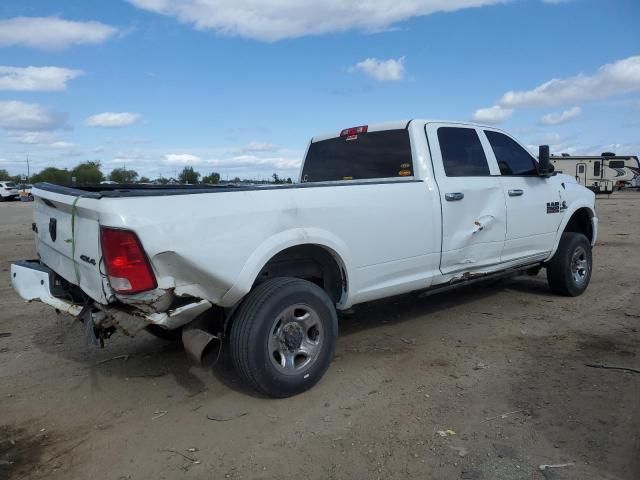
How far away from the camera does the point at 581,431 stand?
3.31 meters

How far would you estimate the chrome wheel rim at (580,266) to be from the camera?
6.68 m

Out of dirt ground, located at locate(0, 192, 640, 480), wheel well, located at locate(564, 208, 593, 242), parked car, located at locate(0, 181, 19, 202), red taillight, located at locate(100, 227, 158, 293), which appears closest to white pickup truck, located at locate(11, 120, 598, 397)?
red taillight, located at locate(100, 227, 158, 293)

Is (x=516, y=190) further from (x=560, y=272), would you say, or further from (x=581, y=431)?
(x=581, y=431)

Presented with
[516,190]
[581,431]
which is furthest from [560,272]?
[581,431]

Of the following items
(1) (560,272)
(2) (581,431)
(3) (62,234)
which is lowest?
(2) (581,431)

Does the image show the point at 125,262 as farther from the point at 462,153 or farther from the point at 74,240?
the point at 462,153

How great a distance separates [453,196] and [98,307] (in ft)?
10.2

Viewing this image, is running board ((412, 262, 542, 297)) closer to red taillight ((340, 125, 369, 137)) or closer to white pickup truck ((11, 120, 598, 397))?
white pickup truck ((11, 120, 598, 397))

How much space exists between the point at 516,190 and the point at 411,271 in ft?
6.05

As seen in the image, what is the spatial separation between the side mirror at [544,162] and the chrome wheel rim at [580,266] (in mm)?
1241

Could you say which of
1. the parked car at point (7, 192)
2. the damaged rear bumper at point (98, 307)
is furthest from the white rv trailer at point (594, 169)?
the parked car at point (7, 192)

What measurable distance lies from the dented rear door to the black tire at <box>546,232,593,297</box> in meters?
1.41

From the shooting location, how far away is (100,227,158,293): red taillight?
3.10 metres

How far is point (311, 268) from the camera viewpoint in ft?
14.1
